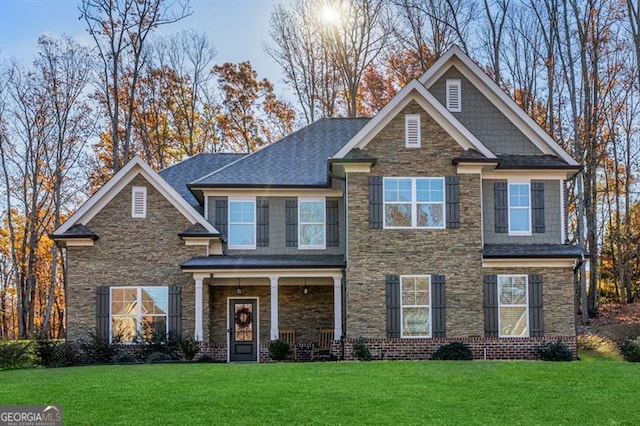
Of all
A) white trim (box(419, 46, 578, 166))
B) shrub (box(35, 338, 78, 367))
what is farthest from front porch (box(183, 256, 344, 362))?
white trim (box(419, 46, 578, 166))

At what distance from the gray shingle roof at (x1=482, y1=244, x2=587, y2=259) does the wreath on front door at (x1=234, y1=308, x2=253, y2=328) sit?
295 inches

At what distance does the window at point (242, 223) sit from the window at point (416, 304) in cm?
526

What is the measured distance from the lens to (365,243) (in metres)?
20.4

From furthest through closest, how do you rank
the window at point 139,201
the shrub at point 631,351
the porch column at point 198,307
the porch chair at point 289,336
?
the porch chair at point 289,336, the window at point 139,201, the porch column at point 198,307, the shrub at point 631,351

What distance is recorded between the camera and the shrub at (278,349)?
20.7 meters

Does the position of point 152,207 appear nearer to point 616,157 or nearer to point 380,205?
point 380,205

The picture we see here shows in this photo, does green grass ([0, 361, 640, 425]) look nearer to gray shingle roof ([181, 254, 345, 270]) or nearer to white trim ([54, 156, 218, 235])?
gray shingle roof ([181, 254, 345, 270])

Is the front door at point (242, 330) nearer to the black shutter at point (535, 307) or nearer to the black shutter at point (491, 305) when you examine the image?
the black shutter at point (491, 305)

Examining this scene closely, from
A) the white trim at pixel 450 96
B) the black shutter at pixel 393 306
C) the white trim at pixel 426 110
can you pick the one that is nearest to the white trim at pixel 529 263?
the black shutter at pixel 393 306

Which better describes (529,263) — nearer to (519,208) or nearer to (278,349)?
(519,208)

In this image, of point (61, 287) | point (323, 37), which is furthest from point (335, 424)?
point (61, 287)

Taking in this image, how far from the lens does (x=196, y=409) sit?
A: 1150 centimetres

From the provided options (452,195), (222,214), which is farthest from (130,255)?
(452,195)

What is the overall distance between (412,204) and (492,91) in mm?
4775
